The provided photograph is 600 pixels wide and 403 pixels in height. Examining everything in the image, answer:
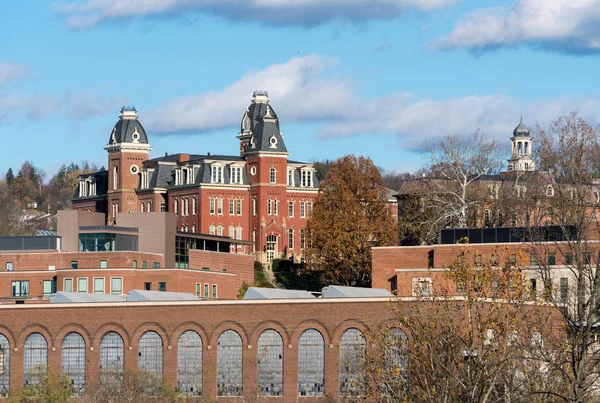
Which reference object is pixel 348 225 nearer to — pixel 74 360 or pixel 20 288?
pixel 20 288

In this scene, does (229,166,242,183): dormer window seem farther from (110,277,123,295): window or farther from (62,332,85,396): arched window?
(62,332,85,396): arched window

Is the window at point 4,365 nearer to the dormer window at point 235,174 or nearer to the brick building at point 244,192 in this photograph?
the brick building at point 244,192

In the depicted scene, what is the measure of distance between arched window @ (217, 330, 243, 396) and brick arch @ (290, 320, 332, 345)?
329 cm

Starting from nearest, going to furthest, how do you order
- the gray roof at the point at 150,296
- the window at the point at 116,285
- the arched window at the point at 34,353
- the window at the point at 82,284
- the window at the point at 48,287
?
the arched window at the point at 34,353 → the gray roof at the point at 150,296 → the window at the point at 82,284 → the window at the point at 116,285 → the window at the point at 48,287

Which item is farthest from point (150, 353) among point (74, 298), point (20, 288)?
point (20, 288)

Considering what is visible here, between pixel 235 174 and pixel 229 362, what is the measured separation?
80918 millimetres

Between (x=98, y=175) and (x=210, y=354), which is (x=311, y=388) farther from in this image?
(x=98, y=175)

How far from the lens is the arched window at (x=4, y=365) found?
91.8 meters

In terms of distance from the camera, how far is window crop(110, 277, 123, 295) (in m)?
114

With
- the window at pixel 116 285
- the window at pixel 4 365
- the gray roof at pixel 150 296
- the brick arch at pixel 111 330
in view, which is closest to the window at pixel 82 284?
the window at pixel 116 285

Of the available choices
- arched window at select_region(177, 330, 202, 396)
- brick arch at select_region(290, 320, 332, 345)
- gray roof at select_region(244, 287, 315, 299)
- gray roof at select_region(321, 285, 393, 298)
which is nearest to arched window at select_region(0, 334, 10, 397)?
arched window at select_region(177, 330, 202, 396)

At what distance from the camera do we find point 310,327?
3543 inches

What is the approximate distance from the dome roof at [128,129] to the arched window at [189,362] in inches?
3539

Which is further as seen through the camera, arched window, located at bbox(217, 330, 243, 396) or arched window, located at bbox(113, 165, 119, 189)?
arched window, located at bbox(113, 165, 119, 189)
